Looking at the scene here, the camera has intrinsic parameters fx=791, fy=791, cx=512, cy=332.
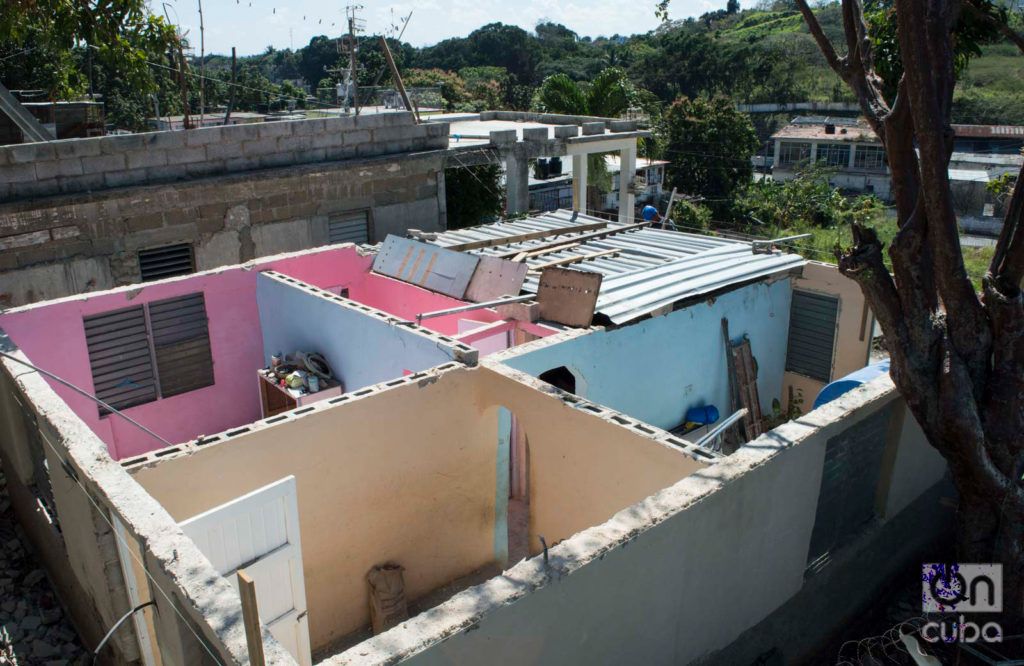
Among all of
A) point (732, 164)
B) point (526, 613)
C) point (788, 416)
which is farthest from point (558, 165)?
point (526, 613)

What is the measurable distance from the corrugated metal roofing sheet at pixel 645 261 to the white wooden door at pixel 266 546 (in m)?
4.29

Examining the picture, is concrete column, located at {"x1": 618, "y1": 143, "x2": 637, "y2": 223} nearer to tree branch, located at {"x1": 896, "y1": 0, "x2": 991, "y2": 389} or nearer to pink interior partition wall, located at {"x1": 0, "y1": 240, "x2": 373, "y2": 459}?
pink interior partition wall, located at {"x1": 0, "y1": 240, "x2": 373, "y2": 459}

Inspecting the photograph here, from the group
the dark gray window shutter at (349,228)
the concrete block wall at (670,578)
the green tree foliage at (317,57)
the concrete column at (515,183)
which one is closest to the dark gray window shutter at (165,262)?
the dark gray window shutter at (349,228)

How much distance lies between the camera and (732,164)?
4066cm

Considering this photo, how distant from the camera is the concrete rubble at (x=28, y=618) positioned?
6.64 meters

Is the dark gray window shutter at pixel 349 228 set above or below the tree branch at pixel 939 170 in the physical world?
below

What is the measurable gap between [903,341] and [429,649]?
175 inches

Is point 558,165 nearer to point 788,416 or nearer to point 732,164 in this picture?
point 732,164

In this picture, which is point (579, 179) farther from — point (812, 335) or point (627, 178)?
point (812, 335)

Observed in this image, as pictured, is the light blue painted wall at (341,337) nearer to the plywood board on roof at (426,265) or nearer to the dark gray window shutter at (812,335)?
the plywood board on roof at (426,265)

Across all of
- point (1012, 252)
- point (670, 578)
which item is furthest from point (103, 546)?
point (1012, 252)

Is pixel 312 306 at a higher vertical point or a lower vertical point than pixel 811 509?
higher

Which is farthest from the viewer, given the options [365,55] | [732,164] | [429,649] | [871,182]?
[365,55]

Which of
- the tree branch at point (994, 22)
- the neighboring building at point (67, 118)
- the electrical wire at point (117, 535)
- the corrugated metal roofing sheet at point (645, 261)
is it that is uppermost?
the tree branch at point (994, 22)
